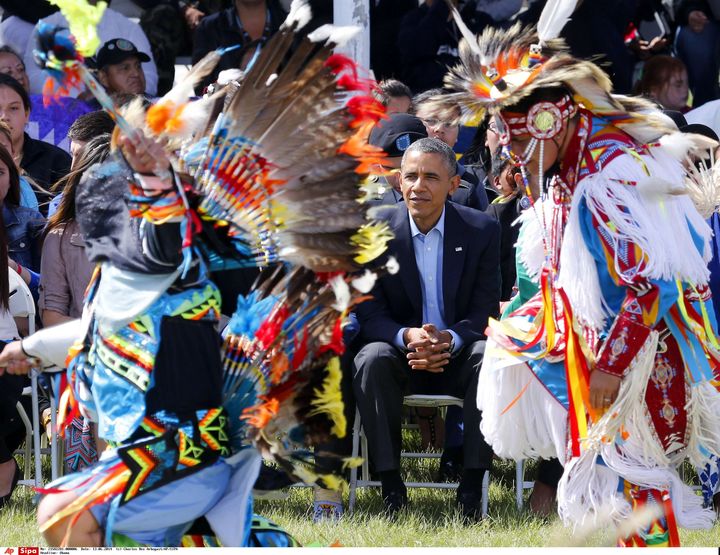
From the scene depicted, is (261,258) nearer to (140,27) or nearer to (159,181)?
(159,181)

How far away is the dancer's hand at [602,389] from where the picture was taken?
3.61m

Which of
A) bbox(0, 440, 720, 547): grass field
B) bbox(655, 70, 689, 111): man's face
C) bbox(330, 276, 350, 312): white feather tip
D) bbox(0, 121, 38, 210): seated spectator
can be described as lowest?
bbox(0, 440, 720, 547): grass field

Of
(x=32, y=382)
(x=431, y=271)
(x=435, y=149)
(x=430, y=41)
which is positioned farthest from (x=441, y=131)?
(x=32, y=382)

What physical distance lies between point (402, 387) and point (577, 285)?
6.46 feet

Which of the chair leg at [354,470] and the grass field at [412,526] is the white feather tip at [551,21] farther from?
the chair leg at [354,470]

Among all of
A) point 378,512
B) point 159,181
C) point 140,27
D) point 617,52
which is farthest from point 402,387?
point 140,27

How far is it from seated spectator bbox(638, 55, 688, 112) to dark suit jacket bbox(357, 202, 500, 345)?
2.91 meters

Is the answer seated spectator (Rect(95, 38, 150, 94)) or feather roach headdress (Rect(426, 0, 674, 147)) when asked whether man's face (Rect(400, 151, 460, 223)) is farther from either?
seated spectator (Rect(95, 38, 150, 94))

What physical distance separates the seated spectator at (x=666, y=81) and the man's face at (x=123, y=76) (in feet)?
11.1

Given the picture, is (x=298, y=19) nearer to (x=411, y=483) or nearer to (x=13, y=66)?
(x=411, y=483)

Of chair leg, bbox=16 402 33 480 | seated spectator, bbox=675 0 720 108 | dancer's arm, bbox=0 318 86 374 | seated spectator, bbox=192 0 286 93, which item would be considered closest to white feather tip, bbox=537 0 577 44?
dancer's arm, bbox=0 318 86 374

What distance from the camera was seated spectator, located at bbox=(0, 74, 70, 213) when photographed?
6539 mm

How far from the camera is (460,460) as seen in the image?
5887 millimetres

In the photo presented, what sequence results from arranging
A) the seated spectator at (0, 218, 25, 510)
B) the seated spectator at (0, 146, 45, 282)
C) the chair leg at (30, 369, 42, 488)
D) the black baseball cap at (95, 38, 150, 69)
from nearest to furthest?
the seated spectator at (0, 218, 25, 510) → the chair leg at (30, 369, 42, 488) → the seated spectator at (0, 146, 45, 282) → the black baseball cap at (95, 38, 150, 69)
